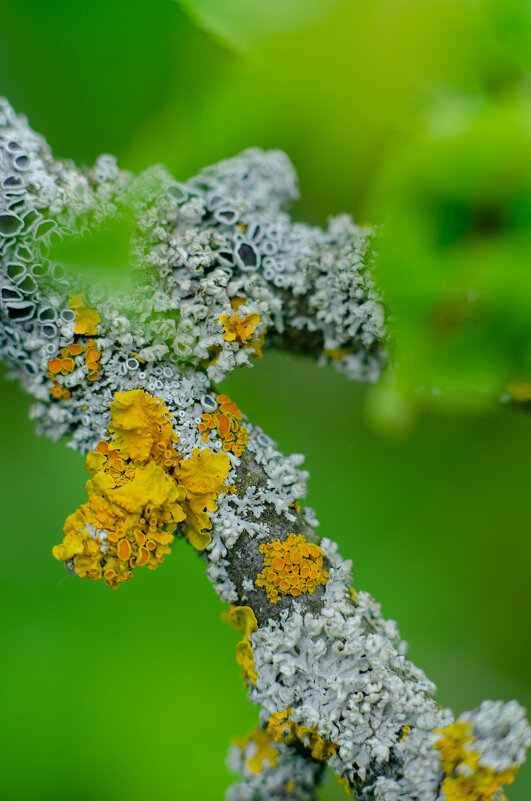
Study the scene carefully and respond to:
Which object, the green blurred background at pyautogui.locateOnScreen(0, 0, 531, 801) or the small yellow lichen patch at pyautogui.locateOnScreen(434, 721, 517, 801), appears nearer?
the small yellow lichen patch at pyautogui.locateOnScreen(434, 721, 517, 801)

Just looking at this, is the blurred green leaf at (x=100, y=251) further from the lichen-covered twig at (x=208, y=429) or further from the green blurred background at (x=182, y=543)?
the green blurred background at (x=182, y=543)

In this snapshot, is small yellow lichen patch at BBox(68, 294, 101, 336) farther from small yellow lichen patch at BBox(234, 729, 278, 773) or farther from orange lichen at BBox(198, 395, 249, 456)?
small yellow lichen patch at BBox(234, 729, 278, 773)

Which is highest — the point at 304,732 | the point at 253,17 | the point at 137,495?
the point at 253,17

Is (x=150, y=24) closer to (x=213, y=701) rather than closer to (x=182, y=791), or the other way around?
(x=213, y=701)

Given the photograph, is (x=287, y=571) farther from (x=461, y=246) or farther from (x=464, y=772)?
(x=461, y=246)

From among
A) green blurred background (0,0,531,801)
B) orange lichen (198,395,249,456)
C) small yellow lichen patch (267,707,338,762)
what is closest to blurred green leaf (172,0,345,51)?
green blurred background (0,0,531,801)

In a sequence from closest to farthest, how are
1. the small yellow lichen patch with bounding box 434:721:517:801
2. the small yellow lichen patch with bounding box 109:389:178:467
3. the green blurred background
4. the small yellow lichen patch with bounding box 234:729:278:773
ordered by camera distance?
the small yellow lichen patch with bounding box 434:721:517:801, the small yellow lichen patch with bounding box 109:389:178:467, the small yellow lichen patch with bounding box 234:729:278:773, the green blurred background

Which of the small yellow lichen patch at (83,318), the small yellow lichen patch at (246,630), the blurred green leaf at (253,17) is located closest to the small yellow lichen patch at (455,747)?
the small yellow lichen patch at (246,630)

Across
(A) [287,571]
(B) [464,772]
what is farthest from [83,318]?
(B) [464,772]
